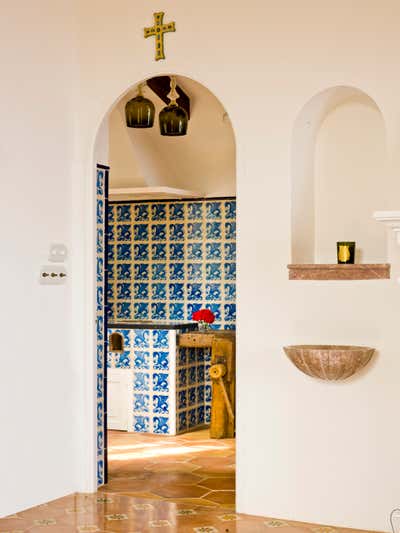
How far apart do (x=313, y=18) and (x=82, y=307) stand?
2.48 m

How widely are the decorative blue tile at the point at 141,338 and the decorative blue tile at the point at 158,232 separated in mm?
1216

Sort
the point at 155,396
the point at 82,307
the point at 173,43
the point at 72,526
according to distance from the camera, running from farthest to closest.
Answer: the point at 155,396 → the point at 82,307 → the point at 173,43 → the point at 72,526

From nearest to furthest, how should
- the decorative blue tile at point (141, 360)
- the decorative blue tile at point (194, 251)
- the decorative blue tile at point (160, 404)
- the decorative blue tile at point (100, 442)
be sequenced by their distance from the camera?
the decorative blue tile at point (100, 442), the decorative blue tile at point (160, 404), the decorative blue tile at point (141, 360), the decorative blue tile at point (194, 251)

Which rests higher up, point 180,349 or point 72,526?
point 180,349

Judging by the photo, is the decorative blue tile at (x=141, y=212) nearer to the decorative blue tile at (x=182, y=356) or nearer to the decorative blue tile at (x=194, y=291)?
the decorative blue tile at (x=194, y=291)

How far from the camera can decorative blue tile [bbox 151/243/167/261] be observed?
908 centimetres

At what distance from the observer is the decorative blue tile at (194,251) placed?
889 centimetres

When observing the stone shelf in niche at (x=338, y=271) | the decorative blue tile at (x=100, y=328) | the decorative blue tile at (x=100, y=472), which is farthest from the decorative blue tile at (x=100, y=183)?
the decorative blue tile at (x=100, y=472)

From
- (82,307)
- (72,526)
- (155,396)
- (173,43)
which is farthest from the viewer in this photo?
(155,396)

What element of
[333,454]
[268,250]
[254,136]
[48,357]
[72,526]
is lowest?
[72,526]

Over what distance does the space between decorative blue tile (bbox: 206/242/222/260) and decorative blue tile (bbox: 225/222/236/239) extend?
0.14m

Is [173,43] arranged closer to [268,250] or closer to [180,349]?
[268,250]

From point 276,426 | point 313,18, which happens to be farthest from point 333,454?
point 313,18

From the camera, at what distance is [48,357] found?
230 inches
